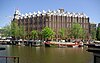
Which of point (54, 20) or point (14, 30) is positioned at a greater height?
point (54, 20)

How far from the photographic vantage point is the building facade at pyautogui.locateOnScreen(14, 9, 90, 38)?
158 meters

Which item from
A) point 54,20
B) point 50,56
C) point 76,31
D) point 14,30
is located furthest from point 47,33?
point 50,56

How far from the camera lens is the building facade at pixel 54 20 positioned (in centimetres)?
15800

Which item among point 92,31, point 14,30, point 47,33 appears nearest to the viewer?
point 47,33

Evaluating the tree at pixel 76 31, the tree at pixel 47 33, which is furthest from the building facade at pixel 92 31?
the tree at pixel 47 33

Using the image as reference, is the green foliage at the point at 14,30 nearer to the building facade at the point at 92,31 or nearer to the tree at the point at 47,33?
the tree at the point at 47,33

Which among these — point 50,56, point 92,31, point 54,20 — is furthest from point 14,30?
point 50,56

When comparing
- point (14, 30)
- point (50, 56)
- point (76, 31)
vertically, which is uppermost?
point (14, 30)

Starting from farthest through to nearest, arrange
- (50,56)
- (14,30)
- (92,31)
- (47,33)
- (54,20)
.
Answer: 1. (92,31)
2. (54,20)
3. (14,30)
4. (47,33)
5. (50,56)

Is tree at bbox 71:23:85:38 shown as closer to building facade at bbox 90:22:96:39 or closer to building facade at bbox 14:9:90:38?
building facade at bbox 14:9:90:38

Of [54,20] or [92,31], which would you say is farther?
[92,31]

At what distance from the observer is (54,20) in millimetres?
159000

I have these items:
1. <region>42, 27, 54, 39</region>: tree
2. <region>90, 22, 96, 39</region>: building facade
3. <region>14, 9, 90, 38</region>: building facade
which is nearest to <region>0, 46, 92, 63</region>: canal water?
<region>42, 27, 54, 39</region>: tree

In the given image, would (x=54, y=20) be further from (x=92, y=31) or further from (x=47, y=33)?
(x=92, y=31)
